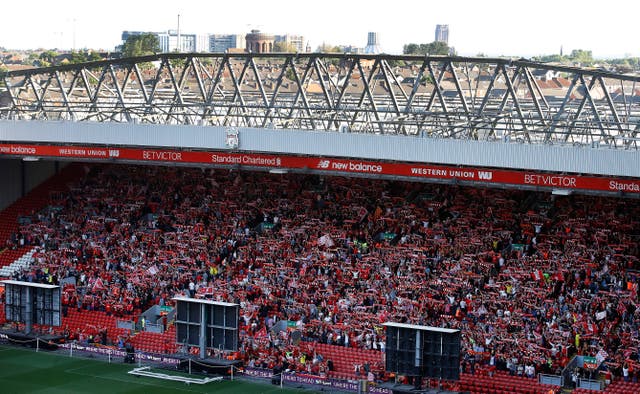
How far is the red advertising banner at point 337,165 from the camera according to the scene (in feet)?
105

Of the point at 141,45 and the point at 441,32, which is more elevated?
the point at 441,32

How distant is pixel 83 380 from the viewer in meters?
32.3

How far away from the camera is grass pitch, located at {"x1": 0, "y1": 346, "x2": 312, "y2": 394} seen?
31109 mm

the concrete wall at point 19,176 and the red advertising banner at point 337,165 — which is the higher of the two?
the red advertising banner at point 337,165

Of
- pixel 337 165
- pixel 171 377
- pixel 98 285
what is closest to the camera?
pixel 171 377

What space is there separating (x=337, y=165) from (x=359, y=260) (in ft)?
11.3

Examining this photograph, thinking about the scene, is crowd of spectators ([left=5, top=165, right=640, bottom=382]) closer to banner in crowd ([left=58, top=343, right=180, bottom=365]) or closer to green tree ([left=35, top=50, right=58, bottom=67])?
banner in crowd ([left=58, top=343, right=180, bottom=365])

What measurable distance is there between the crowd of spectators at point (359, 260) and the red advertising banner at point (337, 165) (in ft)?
7.92

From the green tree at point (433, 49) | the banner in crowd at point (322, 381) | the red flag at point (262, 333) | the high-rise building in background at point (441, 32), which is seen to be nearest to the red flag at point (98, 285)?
the red flag at point (262, 333)

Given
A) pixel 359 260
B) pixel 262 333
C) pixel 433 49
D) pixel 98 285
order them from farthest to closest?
1. pixel 433 49
2. pixel 98 285
3. pixel 359 260
4. pixel 262 333

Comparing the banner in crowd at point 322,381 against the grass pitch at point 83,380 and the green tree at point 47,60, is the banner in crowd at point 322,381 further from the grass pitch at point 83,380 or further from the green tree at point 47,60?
the green tree at point 47,60

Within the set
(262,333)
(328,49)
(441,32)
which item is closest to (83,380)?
(262,333)

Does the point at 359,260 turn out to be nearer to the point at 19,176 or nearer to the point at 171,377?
the point at 171,377

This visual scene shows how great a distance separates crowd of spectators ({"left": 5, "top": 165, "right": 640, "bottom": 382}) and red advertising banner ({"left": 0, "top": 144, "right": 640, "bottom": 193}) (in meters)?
2.41
